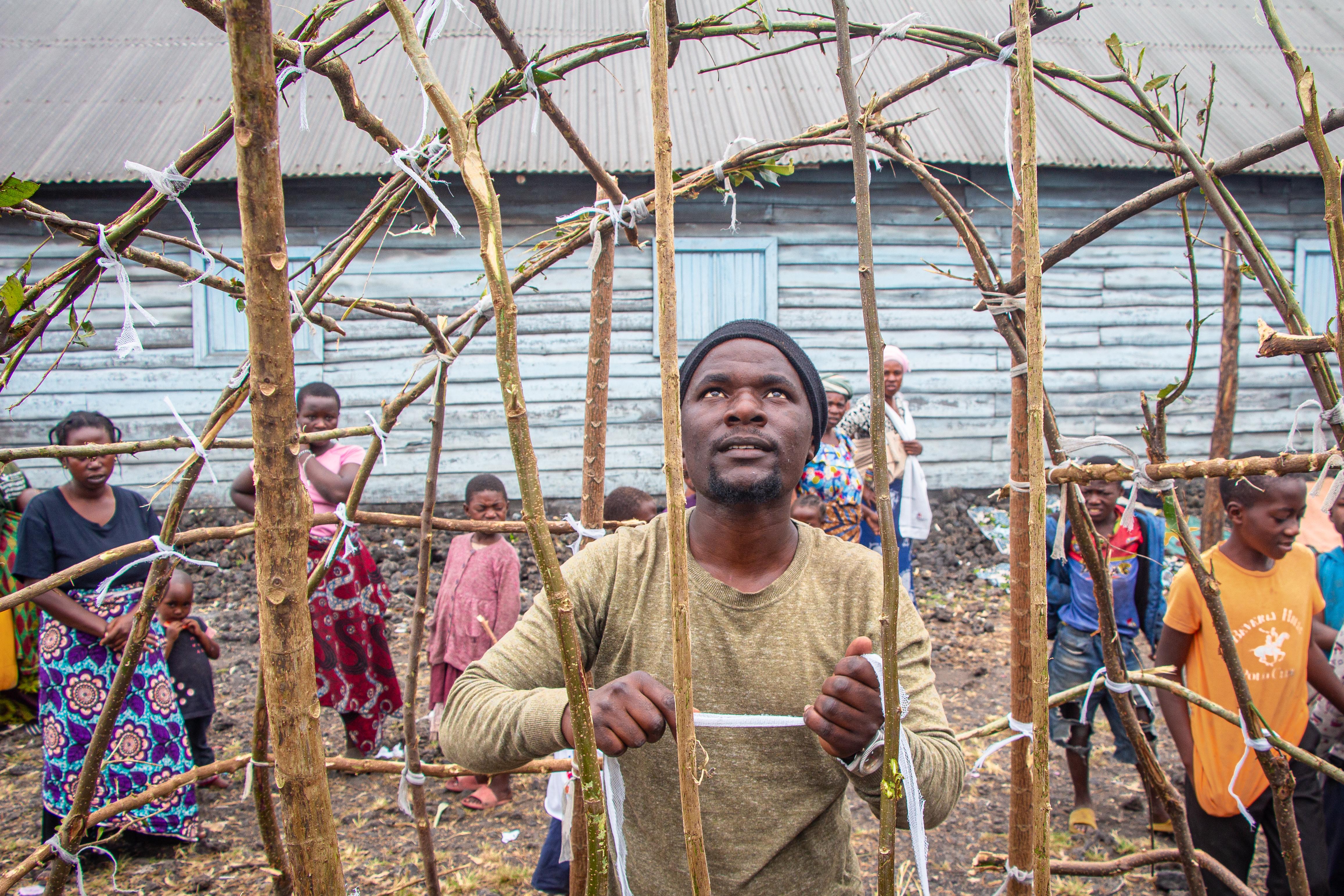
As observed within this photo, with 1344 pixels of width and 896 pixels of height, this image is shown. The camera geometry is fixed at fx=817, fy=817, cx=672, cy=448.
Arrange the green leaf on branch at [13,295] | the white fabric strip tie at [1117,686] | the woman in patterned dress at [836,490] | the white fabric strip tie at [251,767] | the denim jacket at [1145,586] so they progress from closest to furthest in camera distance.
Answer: the green leaf on branch at [13,295] → the white fabric strip tie at [1117,686] → the white fabric strip tie at [251,767] → the denim jacket at [1145,586] → the woman in patterned dress at [836,490]

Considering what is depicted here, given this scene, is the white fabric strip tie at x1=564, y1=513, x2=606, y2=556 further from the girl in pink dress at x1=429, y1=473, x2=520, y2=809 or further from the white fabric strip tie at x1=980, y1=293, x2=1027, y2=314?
the girl in pink dress at x1=429, y1=473, x2=520, y2=809

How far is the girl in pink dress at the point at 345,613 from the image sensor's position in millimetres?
4227

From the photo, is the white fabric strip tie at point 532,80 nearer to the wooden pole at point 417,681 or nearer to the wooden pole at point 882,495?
the wooden pole at point 882,495

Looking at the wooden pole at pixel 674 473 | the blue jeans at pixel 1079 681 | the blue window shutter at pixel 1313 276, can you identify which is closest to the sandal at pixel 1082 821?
the blue jeans at pixel 1079 681

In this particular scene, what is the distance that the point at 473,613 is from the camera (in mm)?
4195

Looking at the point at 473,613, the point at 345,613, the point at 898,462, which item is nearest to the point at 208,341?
the point at 345,613

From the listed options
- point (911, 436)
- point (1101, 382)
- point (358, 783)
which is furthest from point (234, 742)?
point (1101, 382)

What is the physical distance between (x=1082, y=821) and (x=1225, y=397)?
338cm

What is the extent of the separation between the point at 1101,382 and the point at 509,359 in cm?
953

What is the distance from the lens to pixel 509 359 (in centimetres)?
84

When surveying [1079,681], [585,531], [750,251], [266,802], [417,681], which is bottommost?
[1079,681]

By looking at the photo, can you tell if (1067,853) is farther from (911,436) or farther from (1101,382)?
(1101,382)

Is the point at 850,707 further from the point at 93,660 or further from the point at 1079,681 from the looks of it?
the point at 93,660

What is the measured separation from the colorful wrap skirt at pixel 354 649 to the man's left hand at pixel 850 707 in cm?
351
